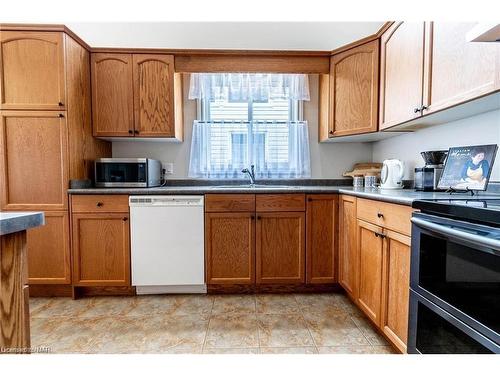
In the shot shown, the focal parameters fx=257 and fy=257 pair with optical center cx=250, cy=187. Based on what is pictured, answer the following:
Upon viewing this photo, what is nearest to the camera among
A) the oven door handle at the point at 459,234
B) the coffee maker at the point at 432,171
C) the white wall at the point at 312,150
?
the oven door handle at the point at 459,234

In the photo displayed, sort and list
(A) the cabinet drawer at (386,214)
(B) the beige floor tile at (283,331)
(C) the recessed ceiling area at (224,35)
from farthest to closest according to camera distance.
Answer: (C) the recessed ceiling area at (224,35), (B) the beige floor tile at (283,331), (A) the cabinet drawer at (386,214)

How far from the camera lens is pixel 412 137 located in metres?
2.06

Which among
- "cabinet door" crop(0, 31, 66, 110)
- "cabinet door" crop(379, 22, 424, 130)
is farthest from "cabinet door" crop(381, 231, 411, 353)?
"cabinet door" crop(0, 31, 66, 110)

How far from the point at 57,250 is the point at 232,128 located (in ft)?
5.95

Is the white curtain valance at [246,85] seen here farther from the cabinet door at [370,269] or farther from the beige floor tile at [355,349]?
the beige floor tile at [355,349]

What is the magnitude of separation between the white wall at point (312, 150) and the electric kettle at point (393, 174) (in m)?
0.76

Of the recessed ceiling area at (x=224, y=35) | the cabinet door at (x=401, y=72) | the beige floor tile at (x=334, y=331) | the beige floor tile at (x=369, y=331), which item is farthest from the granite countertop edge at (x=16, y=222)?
the recessed ceiling area at (x=224, y=35)

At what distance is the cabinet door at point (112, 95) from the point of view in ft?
7.23

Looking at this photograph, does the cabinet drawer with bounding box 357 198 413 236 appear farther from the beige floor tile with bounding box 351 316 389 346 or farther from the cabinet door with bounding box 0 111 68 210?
the cabinet door with bounding box 0 111 68 210

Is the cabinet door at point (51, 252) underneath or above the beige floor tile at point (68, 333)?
above

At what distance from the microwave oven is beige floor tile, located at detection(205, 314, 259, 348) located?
50.1 inches

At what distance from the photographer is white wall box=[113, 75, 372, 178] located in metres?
2.58

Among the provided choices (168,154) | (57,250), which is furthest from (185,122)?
(57,250)

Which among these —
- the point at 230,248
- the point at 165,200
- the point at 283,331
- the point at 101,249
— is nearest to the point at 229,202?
the point at 230,248
